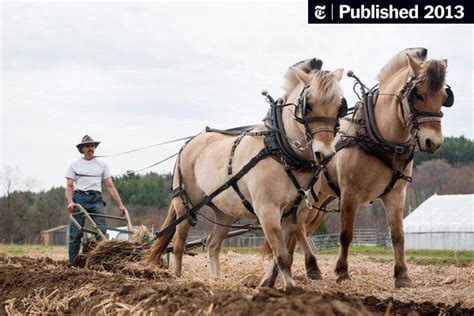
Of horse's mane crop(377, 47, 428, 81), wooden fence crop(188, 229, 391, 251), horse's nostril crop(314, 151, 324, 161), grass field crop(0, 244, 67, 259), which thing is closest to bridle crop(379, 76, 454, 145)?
horse's mane crop(377, 47, 428, 81)

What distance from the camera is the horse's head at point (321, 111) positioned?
6465 mm

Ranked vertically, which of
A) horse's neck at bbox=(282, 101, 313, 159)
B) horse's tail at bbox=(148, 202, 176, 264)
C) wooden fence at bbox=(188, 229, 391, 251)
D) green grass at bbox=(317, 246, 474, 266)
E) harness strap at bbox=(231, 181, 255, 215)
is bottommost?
wooden fence at bbox=(188, 229, 391, 251)

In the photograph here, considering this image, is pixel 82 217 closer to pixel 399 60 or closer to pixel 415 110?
pixel 399 60

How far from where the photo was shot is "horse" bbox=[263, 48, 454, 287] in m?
7.62

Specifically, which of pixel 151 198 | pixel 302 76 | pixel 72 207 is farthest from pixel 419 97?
pixel 151 198

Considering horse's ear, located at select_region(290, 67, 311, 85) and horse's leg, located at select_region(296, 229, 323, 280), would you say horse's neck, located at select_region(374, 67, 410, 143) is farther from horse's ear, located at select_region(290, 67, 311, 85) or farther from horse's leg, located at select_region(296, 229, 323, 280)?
horse's leg, located at select_region(296, 229, 323, 280)

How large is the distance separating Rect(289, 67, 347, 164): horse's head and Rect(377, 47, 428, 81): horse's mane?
2061mm

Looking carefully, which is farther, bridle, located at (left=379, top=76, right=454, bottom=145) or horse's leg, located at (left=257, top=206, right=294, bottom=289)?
bridle, located at (left=379, top=76, right=454, bottom=145)

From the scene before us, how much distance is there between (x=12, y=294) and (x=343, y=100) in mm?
4083

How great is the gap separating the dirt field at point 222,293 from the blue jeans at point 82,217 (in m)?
0.38

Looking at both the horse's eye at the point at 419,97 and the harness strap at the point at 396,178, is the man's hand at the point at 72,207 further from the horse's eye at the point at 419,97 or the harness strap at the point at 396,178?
the horse's eye at the point at 419,97

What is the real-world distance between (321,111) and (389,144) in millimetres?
1841

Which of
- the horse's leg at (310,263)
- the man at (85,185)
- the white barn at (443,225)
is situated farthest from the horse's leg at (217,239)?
the white barn at (443,225)

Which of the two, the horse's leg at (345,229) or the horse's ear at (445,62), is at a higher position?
the horse's ear at (445,62)
